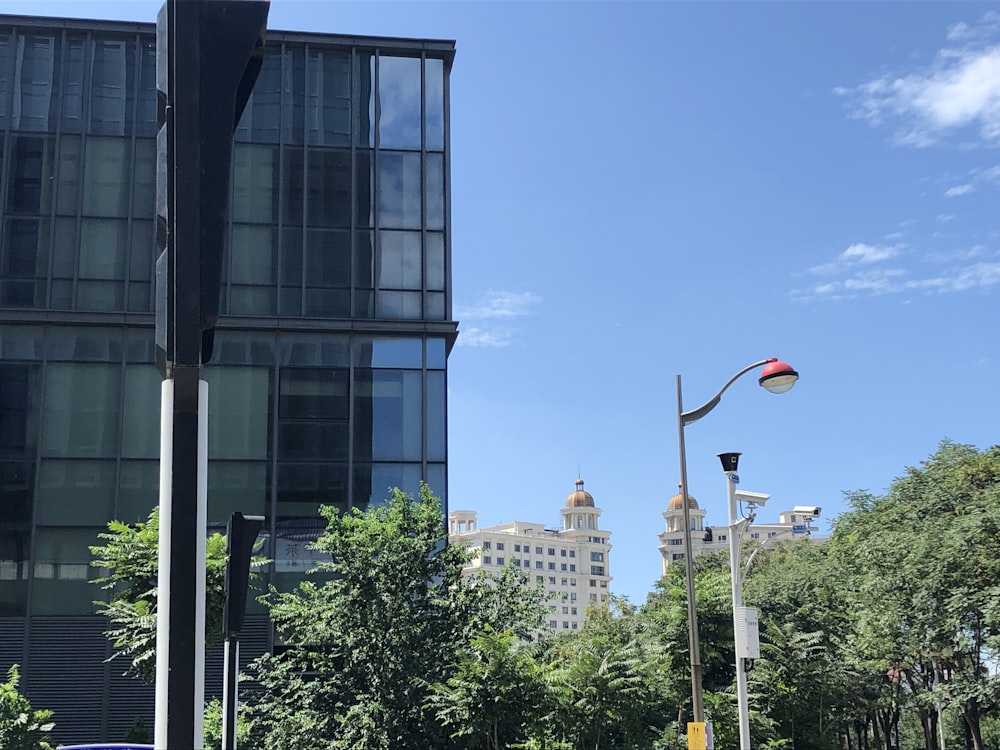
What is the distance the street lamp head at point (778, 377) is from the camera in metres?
17.0

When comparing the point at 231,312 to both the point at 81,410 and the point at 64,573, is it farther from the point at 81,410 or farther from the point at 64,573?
the point at 64,573

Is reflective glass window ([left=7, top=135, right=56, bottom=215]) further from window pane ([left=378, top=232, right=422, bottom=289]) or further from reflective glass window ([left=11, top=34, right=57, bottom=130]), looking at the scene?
window pane ([left=378, top=232, right=422, bottom=289])

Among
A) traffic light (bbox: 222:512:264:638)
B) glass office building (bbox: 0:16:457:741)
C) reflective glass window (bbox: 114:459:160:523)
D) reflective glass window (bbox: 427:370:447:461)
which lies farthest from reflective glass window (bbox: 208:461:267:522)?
traffic light (bbox: 222:512:264:638)

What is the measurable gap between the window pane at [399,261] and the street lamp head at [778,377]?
21.3 m

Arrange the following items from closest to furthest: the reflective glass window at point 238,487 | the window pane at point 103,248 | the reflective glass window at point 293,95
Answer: the reflective glass window at point 238,487, the window pane at point 103,248, the reflective glass window at point 293,95

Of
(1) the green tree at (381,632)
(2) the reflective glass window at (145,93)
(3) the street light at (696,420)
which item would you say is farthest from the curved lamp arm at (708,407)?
(2) the reflective glass window at (145,93)

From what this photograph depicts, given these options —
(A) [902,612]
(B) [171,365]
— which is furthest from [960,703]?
(B) [171,365]

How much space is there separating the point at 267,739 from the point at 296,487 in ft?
34.6

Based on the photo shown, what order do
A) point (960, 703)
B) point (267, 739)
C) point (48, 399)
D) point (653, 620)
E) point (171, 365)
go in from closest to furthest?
point (171, 365)
point (267, 739)
point (653, 620)
point (48, 399)
point (960, 703)

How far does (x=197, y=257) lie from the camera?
4.60m

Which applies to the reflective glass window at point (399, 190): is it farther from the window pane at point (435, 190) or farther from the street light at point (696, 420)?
the street light at point (696, 420)

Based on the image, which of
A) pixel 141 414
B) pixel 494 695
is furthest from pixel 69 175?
pixel 494 695

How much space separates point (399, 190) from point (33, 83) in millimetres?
12960

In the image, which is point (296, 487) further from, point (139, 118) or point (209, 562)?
point (139, 118)
